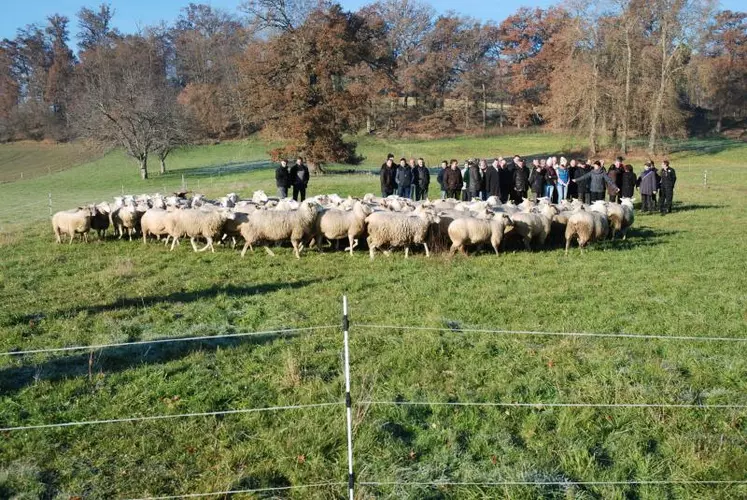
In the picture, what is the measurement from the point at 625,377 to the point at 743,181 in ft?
97.8

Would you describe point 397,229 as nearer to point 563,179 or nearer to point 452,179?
point 452,179

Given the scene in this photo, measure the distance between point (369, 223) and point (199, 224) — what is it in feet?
14.4

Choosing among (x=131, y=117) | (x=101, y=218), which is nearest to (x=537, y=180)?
(x=101, y=218)

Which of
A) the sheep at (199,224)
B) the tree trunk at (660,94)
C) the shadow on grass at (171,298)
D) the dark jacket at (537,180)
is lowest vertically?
the shadow on grass at (171,298)

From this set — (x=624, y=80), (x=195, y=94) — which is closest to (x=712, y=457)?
(x=624, y=80)

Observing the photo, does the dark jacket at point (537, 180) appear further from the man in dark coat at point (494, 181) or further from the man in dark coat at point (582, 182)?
the man in dark coat at point (494, 181)

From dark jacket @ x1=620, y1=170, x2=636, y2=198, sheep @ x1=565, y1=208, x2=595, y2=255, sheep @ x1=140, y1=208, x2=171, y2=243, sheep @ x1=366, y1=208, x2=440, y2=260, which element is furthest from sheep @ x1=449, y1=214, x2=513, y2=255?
dark jacket @ x1=620, y1=170, x2=636, y2=198

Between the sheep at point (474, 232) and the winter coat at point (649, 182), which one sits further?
the winter coat at point (649, 182)

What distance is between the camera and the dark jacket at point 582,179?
2025 cm

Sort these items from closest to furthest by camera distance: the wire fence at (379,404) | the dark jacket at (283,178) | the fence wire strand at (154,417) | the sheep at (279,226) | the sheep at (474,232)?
the wire fence at (379,404) < the fence wire strand at (154,417) < the sheep at (474,232) < the sheep at (279,226) < the dark jacket at (283,178)

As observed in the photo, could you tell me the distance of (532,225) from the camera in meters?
14.8

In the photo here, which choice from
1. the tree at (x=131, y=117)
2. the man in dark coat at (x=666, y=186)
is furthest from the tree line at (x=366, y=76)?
the man in dark coat at (x=666, y=186)

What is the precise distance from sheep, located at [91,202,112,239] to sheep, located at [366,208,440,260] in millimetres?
8024

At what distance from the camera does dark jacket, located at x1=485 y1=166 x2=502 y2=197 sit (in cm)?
1966
